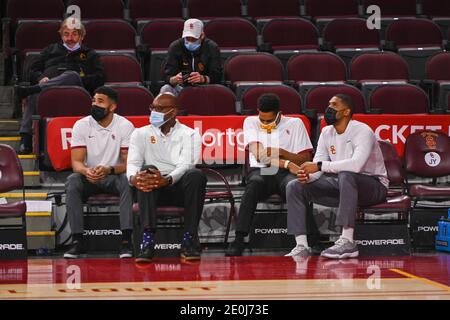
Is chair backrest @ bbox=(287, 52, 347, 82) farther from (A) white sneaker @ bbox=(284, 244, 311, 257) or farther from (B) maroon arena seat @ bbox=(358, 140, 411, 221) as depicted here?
(A) white sneaker @ bbox=(284, 244, 311, 257)

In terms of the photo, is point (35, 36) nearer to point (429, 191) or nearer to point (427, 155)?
point (427, 155)

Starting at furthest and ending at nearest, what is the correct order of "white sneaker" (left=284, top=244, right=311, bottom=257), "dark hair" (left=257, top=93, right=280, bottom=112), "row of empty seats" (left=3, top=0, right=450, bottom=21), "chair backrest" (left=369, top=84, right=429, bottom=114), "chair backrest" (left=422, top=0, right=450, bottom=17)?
"chair backrest" (left=422, top=0, right=450, bottom=17) → "row of empty seats" (left=3, top=0, right=450, bottom=21) → "chair backrest" (left=369, top=84, right=429, bottom=114) → "dark hair" (left=257, top=93, right=280, bottom=112) → "white sneaker" (left=284, top=244, right=311, bottom=257)

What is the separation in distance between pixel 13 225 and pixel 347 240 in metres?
2.75

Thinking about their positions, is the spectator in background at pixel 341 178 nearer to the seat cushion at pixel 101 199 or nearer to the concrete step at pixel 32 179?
the seat cushion at pixel 101 199

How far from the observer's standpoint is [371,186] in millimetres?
8203

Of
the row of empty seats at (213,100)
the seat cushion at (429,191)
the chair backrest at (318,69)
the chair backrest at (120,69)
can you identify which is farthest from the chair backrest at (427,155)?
the chair backrest at (120,69)

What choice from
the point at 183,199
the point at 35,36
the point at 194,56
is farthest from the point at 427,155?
the point at 35,36

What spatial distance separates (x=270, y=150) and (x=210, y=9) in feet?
11.7

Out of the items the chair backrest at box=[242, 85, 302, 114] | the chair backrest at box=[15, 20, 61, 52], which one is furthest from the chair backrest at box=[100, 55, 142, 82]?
the chair backrest at box=[242, 85, 302, 114]

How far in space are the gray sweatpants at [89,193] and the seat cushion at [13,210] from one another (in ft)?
1.23

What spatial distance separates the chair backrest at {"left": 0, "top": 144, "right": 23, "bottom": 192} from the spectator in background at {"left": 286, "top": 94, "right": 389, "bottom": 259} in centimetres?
226

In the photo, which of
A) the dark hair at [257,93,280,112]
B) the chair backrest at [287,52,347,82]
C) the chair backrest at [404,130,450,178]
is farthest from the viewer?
the chair backrest at [287,52,347,82]

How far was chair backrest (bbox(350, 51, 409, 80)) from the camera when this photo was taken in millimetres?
10336

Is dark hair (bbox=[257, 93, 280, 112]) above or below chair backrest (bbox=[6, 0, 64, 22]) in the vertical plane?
below
